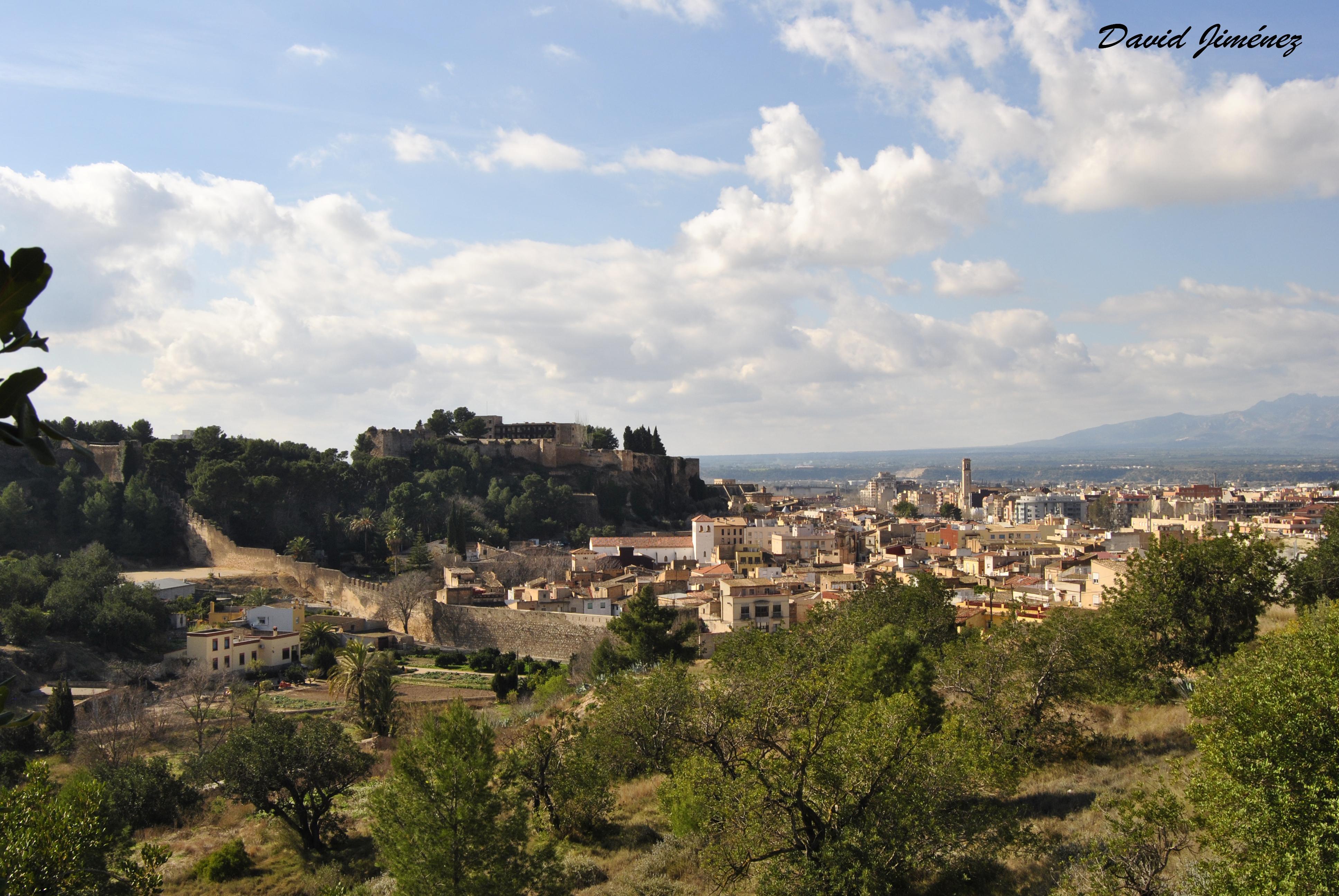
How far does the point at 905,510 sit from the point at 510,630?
188ft

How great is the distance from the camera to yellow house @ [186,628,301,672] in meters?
29.6

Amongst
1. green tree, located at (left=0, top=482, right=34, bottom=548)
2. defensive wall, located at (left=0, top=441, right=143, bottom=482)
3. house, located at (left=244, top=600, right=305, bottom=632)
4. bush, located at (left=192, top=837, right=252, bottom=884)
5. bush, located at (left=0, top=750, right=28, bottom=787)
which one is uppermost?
defensive wall, located at (left=0, top=441, right=143, bottom=482)

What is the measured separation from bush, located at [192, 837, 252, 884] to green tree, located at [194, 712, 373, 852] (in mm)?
858

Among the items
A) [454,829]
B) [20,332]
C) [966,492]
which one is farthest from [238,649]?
[966,492]

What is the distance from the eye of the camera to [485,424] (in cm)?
7144

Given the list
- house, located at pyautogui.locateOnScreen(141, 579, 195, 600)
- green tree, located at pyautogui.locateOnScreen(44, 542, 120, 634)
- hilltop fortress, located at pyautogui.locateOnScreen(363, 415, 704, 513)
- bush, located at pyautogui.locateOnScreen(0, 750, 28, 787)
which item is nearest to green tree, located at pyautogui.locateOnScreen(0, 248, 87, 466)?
bush, located at pyautogui.locateOnScreen(0, 750, 28, 787)

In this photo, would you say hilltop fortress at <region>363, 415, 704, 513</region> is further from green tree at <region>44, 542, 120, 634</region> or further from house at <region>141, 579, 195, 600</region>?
green tree at <region>44, 542, 120, 634</region>

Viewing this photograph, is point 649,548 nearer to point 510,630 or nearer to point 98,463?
point 510,630

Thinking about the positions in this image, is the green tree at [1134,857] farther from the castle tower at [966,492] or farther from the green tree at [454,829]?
the castle tower at [966,492]

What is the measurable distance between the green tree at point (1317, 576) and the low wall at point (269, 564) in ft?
107

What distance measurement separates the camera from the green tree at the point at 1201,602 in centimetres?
1488

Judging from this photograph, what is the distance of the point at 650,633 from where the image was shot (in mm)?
26922

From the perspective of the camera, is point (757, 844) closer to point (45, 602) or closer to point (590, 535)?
point (45, 602)

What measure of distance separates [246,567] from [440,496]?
1230 cm
